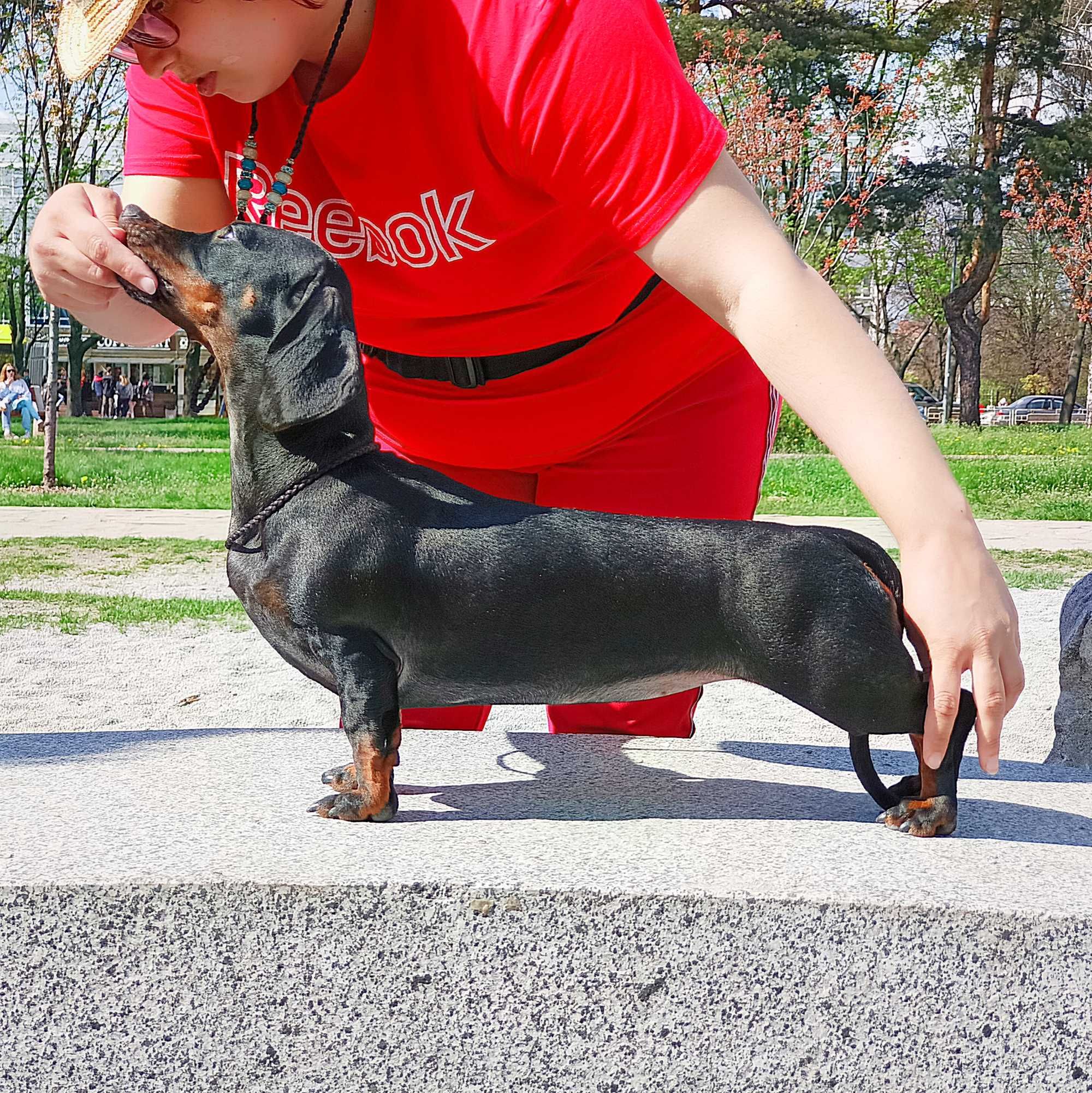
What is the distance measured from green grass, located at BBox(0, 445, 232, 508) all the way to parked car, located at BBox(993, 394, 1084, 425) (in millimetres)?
34325

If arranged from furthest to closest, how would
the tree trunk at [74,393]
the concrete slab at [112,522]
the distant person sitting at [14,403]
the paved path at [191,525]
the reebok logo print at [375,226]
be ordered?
the tree trunk at [74,393], the distant person sitting at [14,403], the concrete slab at [112,522], the paved path at [191,525], the reebok logo print at [375,226]

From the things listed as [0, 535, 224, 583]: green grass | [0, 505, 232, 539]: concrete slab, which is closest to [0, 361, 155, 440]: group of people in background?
[0, 505, 232, 539]: concrete slab

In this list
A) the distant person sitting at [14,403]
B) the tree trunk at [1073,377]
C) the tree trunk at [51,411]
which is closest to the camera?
the tree trunk at [51,411]

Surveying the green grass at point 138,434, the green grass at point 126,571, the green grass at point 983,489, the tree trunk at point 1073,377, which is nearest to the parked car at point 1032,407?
the tree trunk at point 1073,377

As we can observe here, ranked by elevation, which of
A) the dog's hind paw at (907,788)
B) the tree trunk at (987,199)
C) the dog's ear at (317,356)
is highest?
the tree trunk at (987,199)

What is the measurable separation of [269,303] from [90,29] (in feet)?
1.42

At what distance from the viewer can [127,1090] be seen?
1.47m

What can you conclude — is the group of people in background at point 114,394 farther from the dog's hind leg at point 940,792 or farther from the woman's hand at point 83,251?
the dog's hind leg at point 940,792

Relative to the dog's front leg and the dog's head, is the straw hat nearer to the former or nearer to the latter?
the dog's head

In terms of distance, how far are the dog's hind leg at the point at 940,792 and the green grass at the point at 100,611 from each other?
16.9 feet

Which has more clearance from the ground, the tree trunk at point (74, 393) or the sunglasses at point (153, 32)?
the sunglasses at point (153, 32)

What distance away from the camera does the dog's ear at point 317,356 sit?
1577 millimetres

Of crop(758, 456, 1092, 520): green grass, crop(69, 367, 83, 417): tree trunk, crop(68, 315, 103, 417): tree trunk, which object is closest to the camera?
crop(758, 456, 1092, 520): green grass

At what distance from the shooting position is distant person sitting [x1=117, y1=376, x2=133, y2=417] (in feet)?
125
